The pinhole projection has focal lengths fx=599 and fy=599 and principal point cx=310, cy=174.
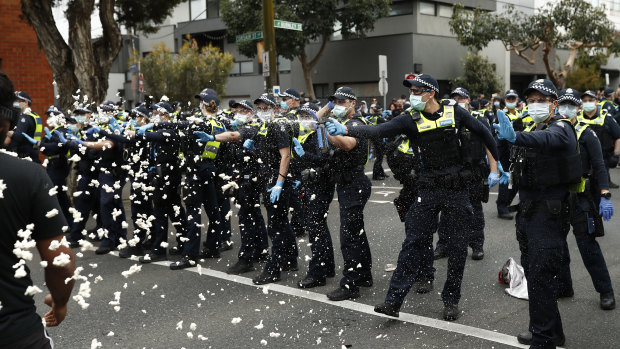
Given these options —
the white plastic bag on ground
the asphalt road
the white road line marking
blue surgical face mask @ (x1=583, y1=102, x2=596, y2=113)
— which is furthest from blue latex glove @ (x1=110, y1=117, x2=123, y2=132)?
blue surgical face mask @ (x1=583, y1=102, x2=596, y2=113)

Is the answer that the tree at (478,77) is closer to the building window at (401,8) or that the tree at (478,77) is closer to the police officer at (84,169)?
the building window at (401,8)

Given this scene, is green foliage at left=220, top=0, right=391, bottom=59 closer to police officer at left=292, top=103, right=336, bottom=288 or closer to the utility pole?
the utility pole

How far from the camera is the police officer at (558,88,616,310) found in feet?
17.6

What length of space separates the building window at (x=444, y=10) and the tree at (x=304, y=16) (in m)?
4.64

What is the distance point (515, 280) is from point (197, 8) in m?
39.2

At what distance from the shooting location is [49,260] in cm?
266

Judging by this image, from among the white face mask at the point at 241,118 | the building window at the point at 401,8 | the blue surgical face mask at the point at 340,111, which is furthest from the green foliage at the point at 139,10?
the building window at the point at 401,8

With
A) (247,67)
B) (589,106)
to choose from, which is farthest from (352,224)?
(247,67)

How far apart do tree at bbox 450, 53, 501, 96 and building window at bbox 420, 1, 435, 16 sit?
313cm

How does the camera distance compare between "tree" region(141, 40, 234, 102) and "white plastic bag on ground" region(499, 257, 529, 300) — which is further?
"tree" region(141, 40, 234, 102)

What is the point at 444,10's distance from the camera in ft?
111

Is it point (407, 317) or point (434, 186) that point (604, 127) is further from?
point (407, 317)

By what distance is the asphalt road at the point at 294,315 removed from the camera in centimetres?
495

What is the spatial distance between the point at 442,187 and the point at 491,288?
163 centimetres
